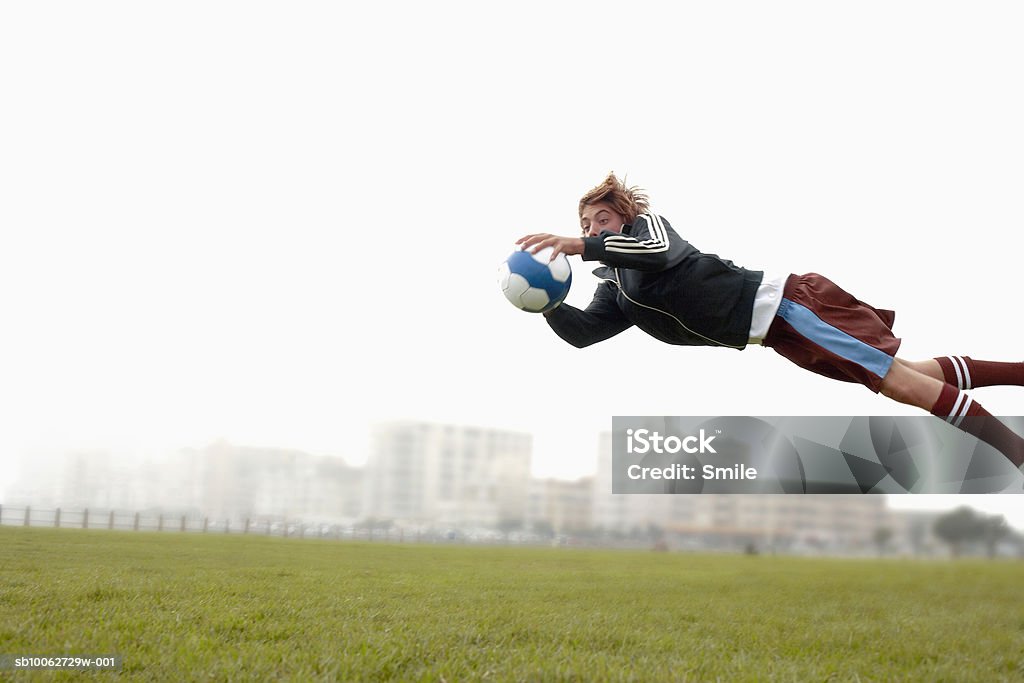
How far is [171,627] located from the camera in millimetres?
Result: 3480

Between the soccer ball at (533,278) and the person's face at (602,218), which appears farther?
the person's face at (602,218)

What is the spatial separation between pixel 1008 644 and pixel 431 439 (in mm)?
24938

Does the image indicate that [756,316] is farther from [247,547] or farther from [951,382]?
[247,547]

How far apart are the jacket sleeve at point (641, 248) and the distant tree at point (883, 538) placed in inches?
439

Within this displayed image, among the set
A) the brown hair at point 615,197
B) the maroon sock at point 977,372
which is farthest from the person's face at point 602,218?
the maroon sock at point 977,372

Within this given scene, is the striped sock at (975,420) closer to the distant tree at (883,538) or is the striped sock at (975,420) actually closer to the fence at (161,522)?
the fence at (161,522)

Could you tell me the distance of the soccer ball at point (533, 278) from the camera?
153 inches

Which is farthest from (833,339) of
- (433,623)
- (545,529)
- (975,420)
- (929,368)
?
(545,529)

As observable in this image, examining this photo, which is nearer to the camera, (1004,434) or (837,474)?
(1004,434)

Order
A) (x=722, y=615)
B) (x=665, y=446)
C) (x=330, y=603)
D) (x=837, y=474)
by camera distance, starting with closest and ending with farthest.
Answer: (x=330, y=603)
(x=722, y=615)
(x=665, y=446)
(x=837, y=474)

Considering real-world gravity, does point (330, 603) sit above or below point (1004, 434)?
below

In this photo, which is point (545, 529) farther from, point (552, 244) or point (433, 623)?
point (552, 244)

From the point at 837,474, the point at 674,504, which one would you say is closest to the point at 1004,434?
the point at 837,474

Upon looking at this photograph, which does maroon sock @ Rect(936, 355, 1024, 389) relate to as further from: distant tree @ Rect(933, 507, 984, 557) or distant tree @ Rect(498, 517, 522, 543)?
distant tree @ Rect(498, 517, 522, 543)
